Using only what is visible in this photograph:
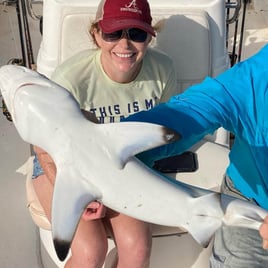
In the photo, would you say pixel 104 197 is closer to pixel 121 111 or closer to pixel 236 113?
pixel 236 113

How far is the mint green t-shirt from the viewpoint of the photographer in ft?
5.65

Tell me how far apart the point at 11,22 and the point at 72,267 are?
203cm

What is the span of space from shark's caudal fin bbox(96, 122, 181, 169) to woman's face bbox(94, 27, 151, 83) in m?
0.71

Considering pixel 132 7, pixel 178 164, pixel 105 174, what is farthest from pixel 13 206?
pixel 105 174

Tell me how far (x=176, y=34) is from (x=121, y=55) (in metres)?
0.42

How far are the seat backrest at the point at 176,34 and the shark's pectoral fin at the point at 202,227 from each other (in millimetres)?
1083

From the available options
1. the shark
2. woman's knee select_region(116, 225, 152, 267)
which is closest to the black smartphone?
woman's knee select_region(116, 225, 152, 267)

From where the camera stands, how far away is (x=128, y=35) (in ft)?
5.41

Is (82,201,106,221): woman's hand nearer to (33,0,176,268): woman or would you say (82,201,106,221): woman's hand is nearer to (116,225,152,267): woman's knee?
(33,0,176,268): woman

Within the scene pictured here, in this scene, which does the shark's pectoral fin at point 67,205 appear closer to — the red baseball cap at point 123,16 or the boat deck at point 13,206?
the red baseball cap at point 123,16

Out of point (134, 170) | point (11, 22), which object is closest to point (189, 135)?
point (134, 170)

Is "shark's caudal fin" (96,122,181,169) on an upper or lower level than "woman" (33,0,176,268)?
upper

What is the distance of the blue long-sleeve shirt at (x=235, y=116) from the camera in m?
1.10

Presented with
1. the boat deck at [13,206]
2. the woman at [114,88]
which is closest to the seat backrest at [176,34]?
the woman at [114,88]
